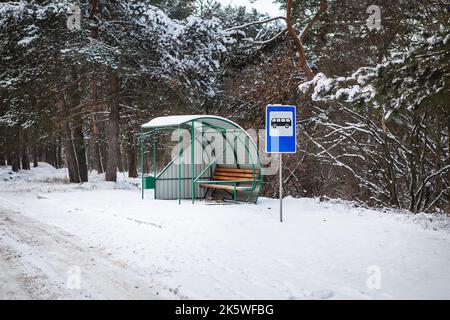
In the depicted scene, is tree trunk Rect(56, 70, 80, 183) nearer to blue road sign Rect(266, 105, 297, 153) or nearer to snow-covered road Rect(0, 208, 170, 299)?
snow-covered road Rect(0, 208, 170, 299)

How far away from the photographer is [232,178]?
14.1 m

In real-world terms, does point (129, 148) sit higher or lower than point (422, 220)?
higher

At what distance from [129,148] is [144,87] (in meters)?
6.71

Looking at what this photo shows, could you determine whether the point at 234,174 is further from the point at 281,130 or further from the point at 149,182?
the point at 281,130

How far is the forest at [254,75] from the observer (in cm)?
1194

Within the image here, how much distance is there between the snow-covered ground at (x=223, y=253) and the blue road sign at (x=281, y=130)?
1644 mm

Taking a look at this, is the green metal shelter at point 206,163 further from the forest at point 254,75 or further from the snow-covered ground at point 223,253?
the snow-covered ground at point 223,253

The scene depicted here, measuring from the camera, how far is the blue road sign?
9.52 metres

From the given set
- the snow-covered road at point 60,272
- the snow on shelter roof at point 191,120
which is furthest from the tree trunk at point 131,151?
the snow-covered road at point 60,272

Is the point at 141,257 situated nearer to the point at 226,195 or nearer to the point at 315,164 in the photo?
the point at 226,195

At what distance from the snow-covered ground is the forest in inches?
109
